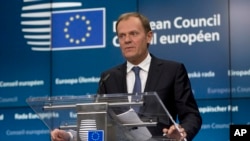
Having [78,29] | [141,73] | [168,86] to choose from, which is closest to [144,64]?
[141,73]

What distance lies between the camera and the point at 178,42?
5934 millimetres

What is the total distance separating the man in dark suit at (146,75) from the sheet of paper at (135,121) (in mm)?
533

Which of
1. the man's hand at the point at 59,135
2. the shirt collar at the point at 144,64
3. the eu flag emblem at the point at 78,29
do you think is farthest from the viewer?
the eu flag emblem at the point at 78,29

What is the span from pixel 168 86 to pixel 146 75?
Result: 0.15 metres

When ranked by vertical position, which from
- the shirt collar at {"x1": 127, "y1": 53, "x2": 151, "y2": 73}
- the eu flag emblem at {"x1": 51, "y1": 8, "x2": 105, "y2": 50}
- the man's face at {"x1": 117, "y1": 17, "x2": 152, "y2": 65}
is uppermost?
the man's face at {"x1": 117, "y1": 17, "x2": 152, "y2": 65}

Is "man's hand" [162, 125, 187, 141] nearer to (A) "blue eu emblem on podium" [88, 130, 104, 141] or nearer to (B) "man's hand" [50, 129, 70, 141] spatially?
(A) "blue eu emblem on podium" [88, 130, 104, 141]

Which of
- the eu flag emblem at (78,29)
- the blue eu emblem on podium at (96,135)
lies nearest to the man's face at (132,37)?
the blue eu emblem on podium at (96,135)

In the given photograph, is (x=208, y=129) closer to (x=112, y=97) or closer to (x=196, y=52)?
(x=196, y=52)

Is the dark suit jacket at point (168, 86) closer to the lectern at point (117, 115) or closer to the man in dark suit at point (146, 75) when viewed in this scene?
the man in dark suit at point (146, 75)

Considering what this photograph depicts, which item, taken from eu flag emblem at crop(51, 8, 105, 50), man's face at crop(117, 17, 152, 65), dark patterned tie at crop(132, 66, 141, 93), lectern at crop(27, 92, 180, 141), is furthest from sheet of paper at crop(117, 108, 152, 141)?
eu flag emblem at crop(51, 8, 105, 50)

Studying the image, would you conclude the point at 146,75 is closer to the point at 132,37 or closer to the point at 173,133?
the point at 132,37

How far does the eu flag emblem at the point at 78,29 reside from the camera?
626 centimetres

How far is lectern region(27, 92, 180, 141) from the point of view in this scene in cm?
212

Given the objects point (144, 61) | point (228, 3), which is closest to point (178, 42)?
point (228, 3)
